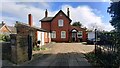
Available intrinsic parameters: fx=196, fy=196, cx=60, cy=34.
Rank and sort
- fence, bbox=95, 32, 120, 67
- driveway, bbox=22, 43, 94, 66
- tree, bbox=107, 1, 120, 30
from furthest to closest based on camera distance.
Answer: tree, bbox=107, 1, 120, 30 → driveway, bbox=22, 43, 94, 66 → fence, bbox=95, 32, 120, 67

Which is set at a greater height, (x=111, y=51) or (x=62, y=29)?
(x=62, y=29)

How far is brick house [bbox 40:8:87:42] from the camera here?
43.8 meters

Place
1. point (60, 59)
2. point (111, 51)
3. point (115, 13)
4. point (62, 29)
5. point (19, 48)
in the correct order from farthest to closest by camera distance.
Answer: point (62, 29), point (115, 13), point (60, 59), point (19, 48), point (111, 51)

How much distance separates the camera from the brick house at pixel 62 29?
4375cm

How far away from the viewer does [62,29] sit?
43938mm

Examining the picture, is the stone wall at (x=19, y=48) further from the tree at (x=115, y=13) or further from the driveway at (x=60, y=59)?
the tree at (x=115, y=13)

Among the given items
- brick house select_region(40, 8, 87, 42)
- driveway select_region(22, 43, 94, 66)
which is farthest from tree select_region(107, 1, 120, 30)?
brick house select_region(40, 8, 87, 42)

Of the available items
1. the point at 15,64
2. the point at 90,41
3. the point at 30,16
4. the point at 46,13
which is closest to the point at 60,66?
the point at 15,64

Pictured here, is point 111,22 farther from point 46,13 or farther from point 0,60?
point 46,13

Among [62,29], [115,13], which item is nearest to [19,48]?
[115,13]

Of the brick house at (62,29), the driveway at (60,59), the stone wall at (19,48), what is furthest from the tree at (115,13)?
the brick house at (62,29)

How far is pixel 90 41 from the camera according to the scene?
35656 mm

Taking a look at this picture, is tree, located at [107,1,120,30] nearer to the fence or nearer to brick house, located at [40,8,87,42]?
the fence

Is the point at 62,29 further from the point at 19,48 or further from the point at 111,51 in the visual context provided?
the point at 111,51
